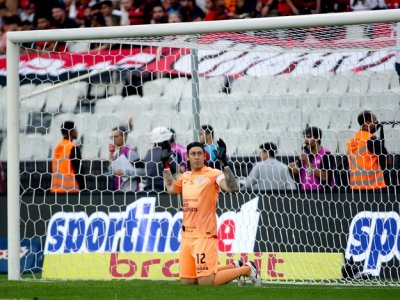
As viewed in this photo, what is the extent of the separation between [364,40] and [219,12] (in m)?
6.95

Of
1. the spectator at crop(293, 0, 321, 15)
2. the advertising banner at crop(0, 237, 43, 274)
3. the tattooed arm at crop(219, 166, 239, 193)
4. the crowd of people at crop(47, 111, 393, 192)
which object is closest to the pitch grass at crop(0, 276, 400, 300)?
the tattooed arm at crop(219, 166, 239, 193)

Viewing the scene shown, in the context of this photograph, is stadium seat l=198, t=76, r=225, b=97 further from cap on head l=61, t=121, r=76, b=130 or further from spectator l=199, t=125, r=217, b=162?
cap on head l=61, t=121, r=76, b=130

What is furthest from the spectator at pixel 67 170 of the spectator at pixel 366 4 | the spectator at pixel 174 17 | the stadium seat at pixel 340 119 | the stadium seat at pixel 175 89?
the spectator at pixel 366 4

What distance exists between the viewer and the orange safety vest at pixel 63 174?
1239 cm

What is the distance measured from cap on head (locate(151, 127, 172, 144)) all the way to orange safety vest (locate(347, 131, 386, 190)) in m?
2.36

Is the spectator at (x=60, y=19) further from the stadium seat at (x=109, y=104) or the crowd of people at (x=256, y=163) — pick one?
the crowd of people at (x=256, y=163)

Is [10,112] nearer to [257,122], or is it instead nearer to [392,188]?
[257,122]

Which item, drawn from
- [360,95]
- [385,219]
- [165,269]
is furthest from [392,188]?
[165,269]

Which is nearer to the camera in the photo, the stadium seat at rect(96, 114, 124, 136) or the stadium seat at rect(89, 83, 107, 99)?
the stadium seat at rect(89, 83, 107, 99)

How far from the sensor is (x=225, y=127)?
12.5 m

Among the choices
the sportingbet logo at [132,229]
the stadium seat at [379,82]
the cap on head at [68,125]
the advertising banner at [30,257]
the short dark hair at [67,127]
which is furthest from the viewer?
the cap on head at [68,125]

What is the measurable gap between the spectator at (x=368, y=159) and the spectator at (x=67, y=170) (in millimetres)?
3451

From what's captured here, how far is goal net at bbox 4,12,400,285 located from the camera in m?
11.0

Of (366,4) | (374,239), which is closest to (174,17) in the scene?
(366,4)
